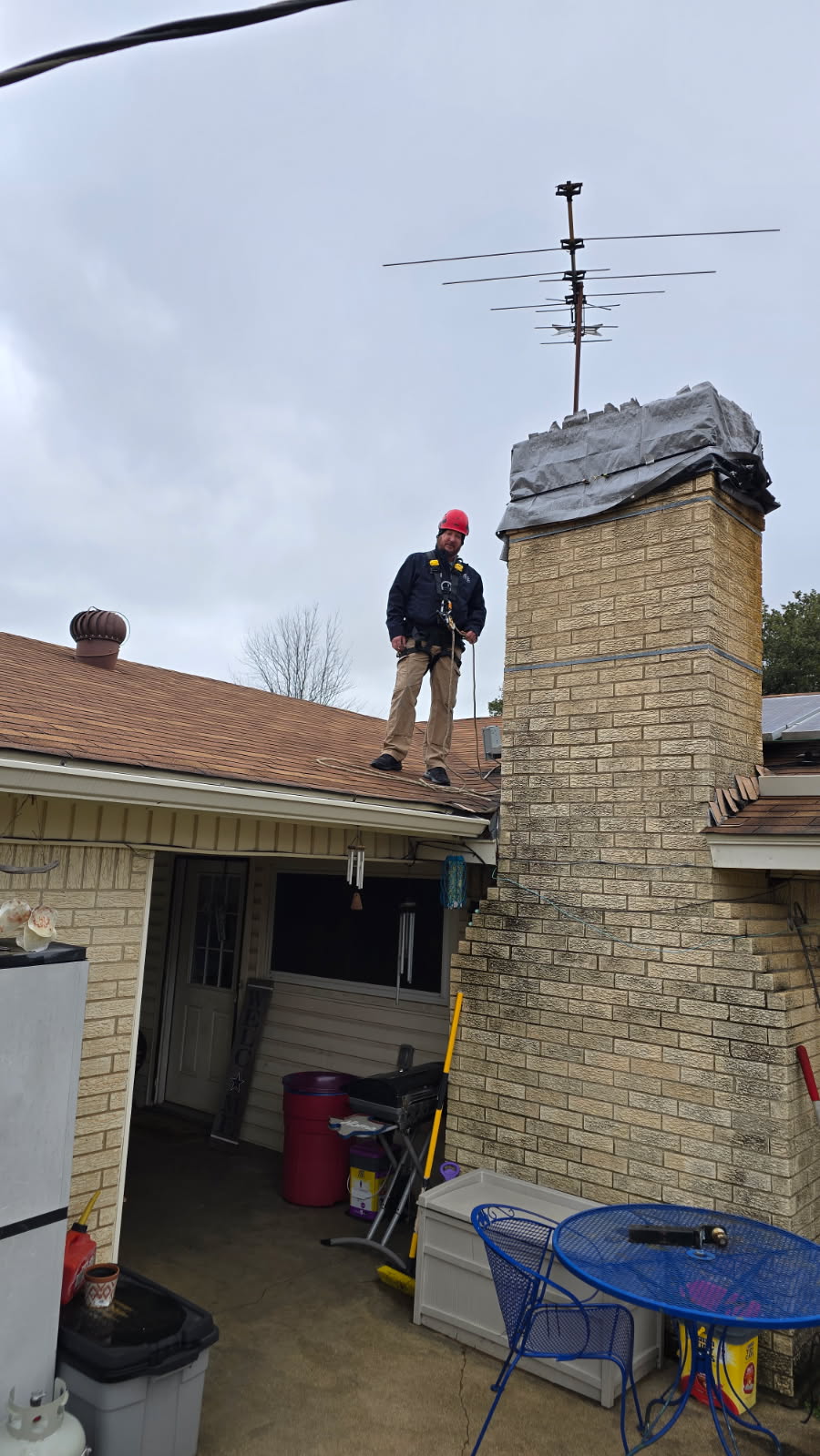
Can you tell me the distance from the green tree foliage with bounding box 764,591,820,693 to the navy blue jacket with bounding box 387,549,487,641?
16.2 metres

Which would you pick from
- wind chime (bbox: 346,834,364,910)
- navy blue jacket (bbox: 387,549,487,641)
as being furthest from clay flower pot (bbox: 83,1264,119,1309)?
navy blue jacket (bbox: 387,549,487,641)

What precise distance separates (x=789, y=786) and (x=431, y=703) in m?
2.52

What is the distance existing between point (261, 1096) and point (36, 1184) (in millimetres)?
5098

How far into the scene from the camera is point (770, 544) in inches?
1337

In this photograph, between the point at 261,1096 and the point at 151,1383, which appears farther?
the point at 261,1096

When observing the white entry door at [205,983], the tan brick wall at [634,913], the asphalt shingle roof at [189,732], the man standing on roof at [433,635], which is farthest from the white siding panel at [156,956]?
the tan brick wall at [634,913]

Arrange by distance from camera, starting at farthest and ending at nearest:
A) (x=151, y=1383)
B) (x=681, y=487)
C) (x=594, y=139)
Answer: (x=681, y=487), (x=594, y=139), (x=151, y=1383)

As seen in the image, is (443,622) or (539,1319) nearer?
(539,1319)

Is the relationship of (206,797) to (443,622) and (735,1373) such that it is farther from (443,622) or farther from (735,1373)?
(735,1373)

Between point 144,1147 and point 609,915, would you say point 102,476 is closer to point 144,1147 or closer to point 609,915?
point 144,1147

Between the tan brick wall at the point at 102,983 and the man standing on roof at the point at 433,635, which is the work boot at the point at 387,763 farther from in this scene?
the tan brick wall at the point at 102,983

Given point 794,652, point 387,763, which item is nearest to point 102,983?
point 387,763

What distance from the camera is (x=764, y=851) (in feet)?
14.8

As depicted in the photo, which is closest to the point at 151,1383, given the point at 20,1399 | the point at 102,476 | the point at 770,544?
the point at 20,1399
